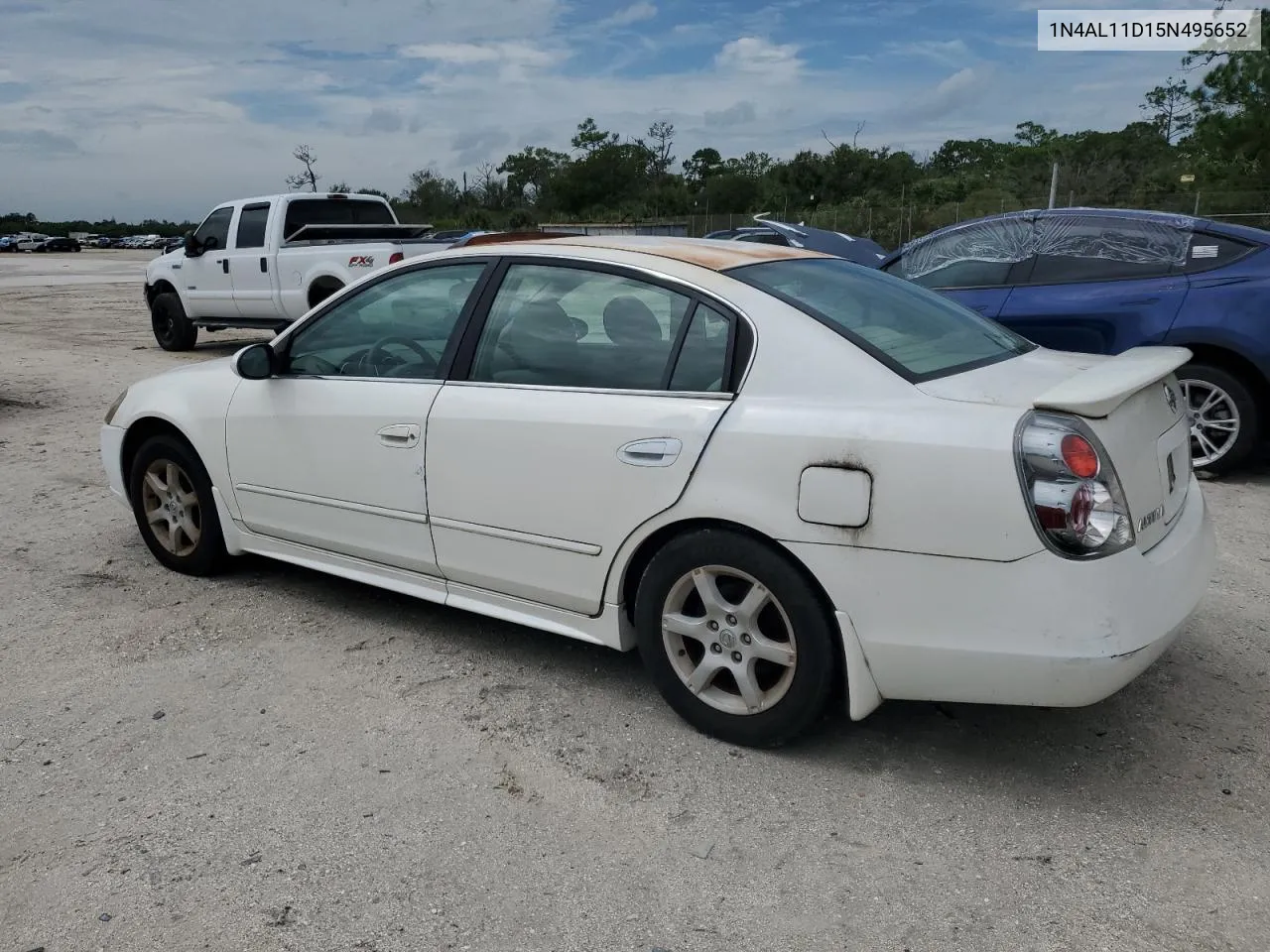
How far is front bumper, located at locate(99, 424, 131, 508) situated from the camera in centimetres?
495

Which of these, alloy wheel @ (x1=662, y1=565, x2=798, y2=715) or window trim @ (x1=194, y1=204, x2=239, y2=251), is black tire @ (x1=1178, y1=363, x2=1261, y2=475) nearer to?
alloy wheel @ (x1=662, y1=565, x2=798, y2=715)

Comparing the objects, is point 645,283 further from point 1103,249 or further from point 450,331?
point 1103,249

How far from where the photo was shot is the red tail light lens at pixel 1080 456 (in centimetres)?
267

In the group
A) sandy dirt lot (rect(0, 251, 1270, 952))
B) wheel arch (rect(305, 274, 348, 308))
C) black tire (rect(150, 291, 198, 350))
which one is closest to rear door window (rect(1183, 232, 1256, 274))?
sandy dirt lot (rect(0, 251, 1270, 952))

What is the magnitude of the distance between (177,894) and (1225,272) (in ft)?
20.6

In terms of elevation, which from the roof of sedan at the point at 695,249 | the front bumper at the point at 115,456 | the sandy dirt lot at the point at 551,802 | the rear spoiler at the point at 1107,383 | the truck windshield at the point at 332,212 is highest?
the truck windshield at the point at 332,212

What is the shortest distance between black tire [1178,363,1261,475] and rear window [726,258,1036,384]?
3129mm

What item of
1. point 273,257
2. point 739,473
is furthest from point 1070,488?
point 273,257

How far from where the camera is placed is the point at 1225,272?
6.18 meters

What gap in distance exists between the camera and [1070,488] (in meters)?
2.65

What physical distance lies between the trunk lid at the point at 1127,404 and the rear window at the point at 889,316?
0.11 metres

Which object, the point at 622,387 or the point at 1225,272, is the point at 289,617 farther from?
the point at 1225,272

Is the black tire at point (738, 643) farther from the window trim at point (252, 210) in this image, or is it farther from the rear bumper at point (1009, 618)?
the window trim at point (252, 210)

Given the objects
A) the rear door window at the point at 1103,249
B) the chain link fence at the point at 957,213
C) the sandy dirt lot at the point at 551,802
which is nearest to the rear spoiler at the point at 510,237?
the sandy dirt lot at the point at 551,802
